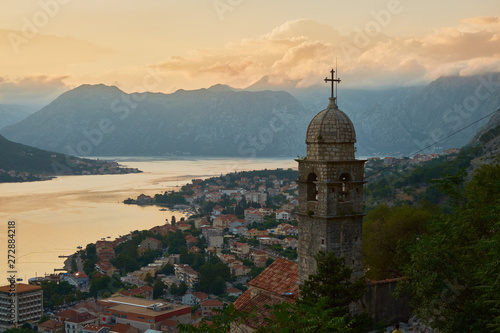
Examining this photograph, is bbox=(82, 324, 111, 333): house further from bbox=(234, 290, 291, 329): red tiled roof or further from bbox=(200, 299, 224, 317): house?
bbox=(234, 290, 291, 329): red tiled roof

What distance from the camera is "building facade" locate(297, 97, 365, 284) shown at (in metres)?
9.27

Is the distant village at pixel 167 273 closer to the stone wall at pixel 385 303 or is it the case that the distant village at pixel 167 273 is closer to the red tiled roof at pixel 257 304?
the red tiled roof at pixel 257 304

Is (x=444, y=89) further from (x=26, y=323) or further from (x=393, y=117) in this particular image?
(x=26, y=323)

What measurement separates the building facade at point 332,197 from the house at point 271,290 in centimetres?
80

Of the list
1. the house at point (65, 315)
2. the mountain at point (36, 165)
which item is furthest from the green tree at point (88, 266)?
the mountain at point (36, 165)

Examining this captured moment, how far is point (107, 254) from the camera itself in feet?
140

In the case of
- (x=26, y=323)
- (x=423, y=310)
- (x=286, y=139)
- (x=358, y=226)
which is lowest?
(x=26, y=323)

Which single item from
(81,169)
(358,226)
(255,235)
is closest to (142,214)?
(255,235)

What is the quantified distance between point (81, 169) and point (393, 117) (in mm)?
90812

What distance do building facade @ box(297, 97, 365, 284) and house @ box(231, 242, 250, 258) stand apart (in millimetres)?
34370

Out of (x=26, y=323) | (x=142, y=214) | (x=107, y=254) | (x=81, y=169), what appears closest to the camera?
(x=26, y=323)

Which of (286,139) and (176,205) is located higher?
(286,139)

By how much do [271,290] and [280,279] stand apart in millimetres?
359

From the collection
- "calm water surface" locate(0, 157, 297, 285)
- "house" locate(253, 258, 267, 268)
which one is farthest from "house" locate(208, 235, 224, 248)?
"calm water surface" locate(0, 157, 297, 285)
